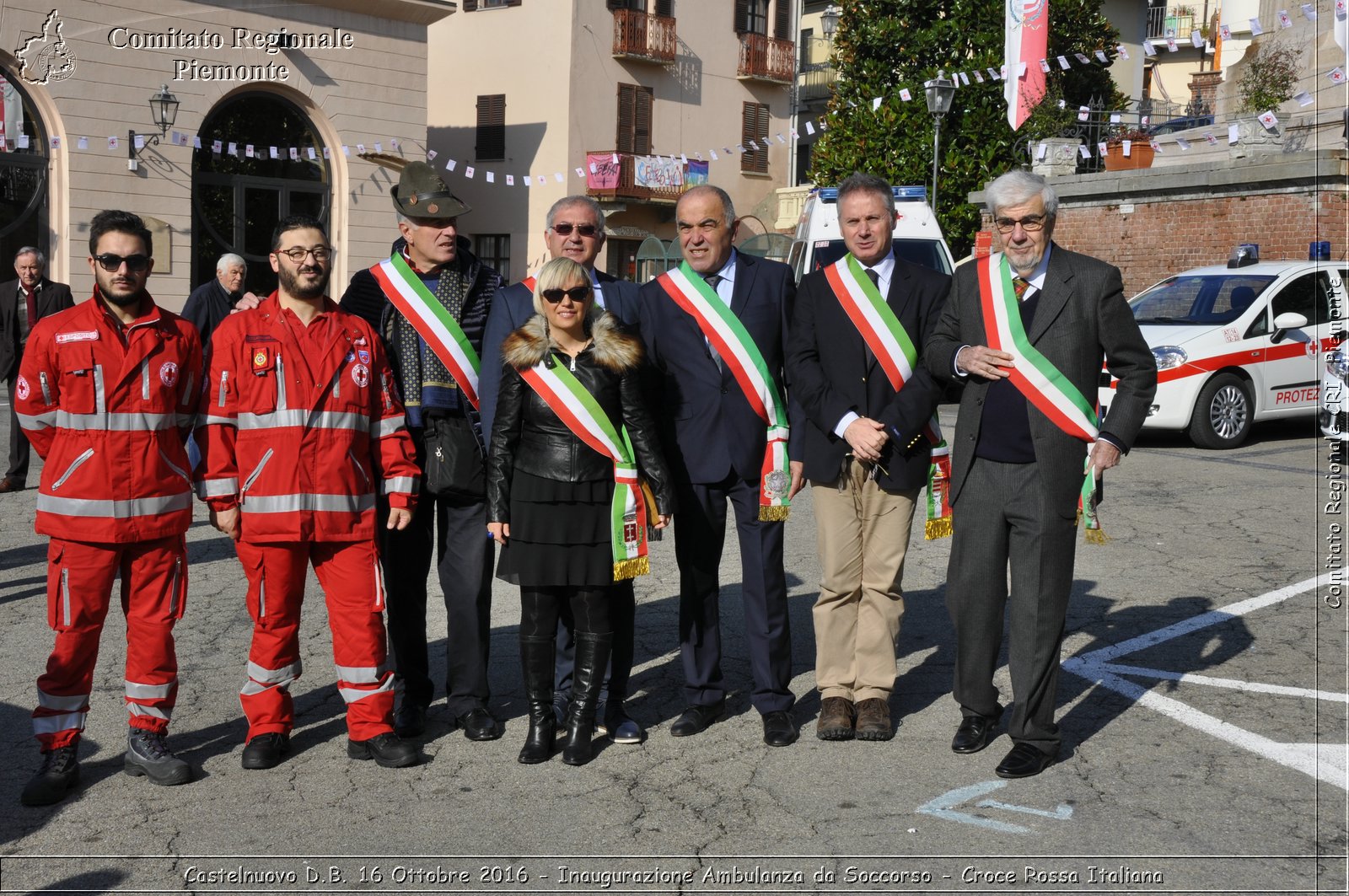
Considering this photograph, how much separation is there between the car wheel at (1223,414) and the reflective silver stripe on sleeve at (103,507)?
11.4 m

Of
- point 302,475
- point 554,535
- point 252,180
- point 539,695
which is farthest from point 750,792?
point 252,180

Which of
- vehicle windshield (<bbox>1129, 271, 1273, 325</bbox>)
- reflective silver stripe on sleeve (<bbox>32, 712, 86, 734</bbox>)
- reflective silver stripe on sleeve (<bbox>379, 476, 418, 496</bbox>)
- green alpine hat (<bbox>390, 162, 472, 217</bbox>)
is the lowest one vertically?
reflective silver stripe on sleeve (<bbox>32, 712, 86, 734</bbox>)

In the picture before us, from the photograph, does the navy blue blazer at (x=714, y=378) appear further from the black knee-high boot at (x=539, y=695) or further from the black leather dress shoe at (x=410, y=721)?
the black leather dress shoe at (x=410, y=721)

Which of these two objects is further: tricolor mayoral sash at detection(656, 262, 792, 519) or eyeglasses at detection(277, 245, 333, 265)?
tricolor mayoral sash at detection(656, 262, 792, 519)

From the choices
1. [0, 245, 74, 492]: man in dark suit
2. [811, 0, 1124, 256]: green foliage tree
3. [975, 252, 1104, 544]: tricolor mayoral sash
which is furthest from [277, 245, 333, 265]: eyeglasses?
[811, 0, 1124, 256]: green foliage tree

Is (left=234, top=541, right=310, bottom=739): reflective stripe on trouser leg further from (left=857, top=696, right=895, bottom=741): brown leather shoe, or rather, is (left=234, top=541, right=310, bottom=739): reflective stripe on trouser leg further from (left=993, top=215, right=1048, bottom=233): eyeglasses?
(left=993, top=215, right=1048, bottom=233): eyeglasses

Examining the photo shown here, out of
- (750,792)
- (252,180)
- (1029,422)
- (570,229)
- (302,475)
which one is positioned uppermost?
(252,180)

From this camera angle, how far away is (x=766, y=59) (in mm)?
38156

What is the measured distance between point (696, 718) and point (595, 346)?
1.52 meters

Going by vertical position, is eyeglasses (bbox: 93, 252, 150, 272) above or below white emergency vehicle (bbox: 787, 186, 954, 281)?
below

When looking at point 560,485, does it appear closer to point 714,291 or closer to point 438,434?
point 438,434

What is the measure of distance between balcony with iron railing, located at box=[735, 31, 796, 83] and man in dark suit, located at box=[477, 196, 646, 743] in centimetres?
3392

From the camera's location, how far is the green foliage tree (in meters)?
28.1

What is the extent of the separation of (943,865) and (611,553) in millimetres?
1674
